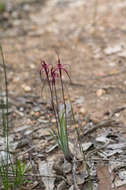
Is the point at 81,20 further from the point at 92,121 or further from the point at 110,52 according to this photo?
the point at 92,121

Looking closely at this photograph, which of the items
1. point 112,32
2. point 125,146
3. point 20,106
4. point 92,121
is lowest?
point 125,146

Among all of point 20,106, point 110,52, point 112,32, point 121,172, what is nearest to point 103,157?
point 121,172

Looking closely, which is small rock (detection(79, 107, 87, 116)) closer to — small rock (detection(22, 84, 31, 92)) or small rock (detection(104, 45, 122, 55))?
small rock (detection(22, 84, 31, 92))

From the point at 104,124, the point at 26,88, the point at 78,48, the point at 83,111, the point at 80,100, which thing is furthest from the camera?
the point at 78,48

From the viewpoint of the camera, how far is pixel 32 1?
5164 mm

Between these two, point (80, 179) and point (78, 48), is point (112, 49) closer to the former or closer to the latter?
point (78, 48)

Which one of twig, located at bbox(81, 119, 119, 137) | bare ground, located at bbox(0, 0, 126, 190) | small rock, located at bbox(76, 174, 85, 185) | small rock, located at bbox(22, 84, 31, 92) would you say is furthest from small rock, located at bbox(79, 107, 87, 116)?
small rock, located at bbox(76, 174, 85, 185)

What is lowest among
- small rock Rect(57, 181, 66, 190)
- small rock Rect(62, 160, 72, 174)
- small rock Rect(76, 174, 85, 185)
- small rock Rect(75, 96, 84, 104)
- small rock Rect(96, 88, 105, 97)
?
small rock Rect(57, 181, 66, 190)

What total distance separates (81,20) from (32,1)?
108 cm

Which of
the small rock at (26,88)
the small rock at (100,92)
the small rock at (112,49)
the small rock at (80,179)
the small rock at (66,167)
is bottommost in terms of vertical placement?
the small rock at (80,179)

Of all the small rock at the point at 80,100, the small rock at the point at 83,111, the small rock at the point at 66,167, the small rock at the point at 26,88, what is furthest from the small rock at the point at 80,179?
the small rock at the point at 26,88

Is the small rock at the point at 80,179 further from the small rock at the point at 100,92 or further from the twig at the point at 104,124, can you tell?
the small rock at the point at 100,92

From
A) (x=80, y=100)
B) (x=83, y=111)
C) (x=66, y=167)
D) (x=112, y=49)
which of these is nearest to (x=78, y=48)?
(x=112, y=49)

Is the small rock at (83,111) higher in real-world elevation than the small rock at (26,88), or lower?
lower
